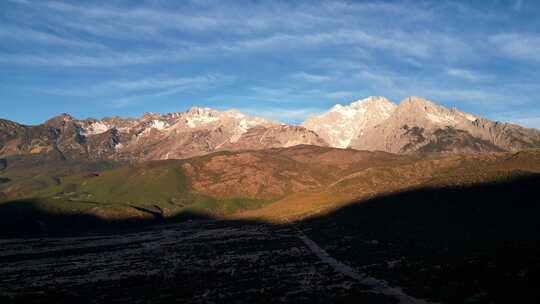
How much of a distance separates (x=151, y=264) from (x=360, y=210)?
289 ft

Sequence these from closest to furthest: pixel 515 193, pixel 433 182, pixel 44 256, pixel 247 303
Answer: pixel 247 303, pixel 515 193, pixel 44 256, pixel 433 182

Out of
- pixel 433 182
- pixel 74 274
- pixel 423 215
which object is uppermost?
pixel 433 182

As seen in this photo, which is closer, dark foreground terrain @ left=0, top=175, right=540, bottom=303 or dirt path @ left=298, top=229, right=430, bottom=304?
dirt path @ left=298, top=229, right=430, bottom=304

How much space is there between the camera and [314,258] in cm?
9981

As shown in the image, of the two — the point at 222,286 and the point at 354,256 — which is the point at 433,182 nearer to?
the point at 354,256

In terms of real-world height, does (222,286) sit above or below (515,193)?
below

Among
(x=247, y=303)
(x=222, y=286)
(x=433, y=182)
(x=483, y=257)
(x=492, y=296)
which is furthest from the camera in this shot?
(x=433, y=182)

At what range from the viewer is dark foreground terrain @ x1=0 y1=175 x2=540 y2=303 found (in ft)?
192

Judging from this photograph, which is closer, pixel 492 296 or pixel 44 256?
pixel 492 296

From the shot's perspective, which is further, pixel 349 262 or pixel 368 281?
pixel 349 262

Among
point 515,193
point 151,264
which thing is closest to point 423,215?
point 515,193

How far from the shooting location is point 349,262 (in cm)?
9019

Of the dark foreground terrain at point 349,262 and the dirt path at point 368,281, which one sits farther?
the dark foreground terrain at point 349,262

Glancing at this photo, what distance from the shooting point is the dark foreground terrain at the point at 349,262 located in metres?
58.5
